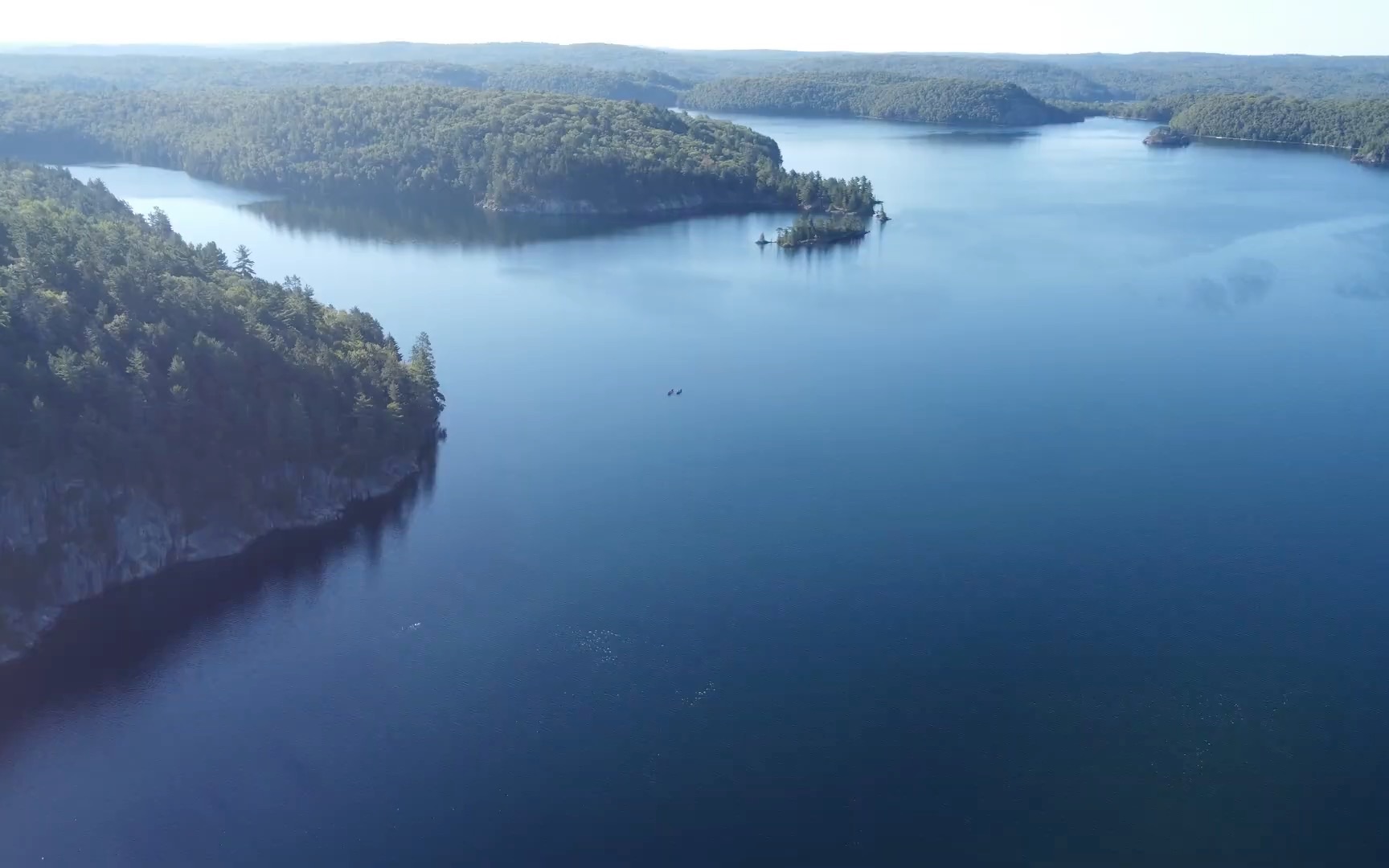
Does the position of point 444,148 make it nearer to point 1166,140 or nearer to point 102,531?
point 102,531

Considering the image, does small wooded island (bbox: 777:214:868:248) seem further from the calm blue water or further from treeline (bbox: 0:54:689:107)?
treeline (bbox: 0:54:689:107)

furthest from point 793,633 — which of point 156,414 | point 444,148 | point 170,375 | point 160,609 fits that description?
point 444,148

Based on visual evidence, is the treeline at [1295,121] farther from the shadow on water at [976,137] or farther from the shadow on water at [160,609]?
the shadow on water at [160,609]

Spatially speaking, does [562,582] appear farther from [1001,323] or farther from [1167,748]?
[1001,323]

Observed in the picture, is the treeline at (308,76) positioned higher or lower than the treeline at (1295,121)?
higher

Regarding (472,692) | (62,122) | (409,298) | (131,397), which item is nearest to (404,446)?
(131,397)

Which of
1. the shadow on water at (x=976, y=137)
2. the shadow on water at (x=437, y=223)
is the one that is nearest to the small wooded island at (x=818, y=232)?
the shadow on water at (x=437, y=223)
